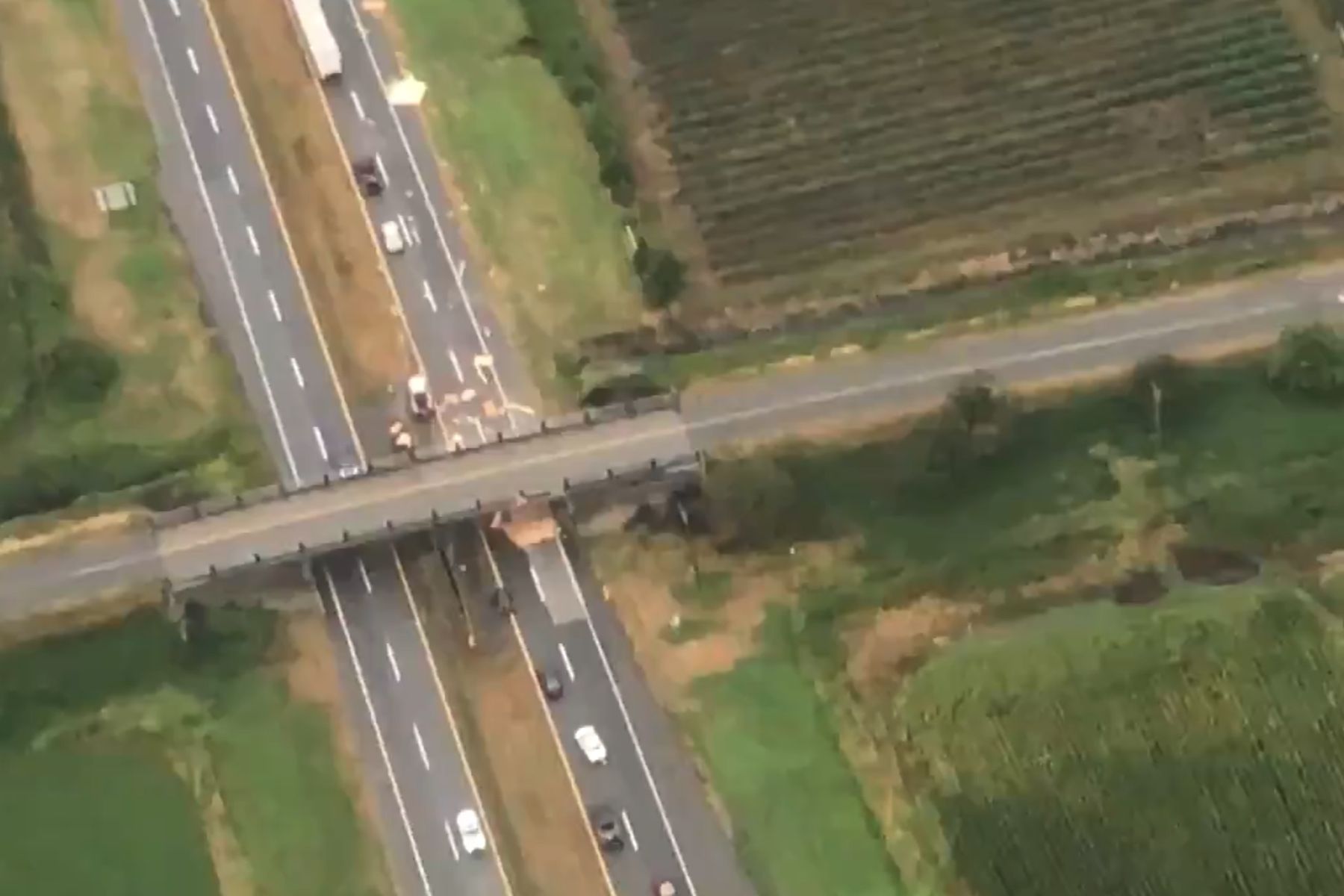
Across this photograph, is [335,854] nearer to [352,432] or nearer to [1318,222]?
[352,432]

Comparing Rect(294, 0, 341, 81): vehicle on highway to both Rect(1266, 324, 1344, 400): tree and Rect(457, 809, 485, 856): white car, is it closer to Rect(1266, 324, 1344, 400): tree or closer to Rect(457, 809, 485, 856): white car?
Rect(457, 809, 485, 856): white car

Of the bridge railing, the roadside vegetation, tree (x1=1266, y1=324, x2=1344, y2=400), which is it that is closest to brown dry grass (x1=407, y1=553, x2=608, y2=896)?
the bridge railing

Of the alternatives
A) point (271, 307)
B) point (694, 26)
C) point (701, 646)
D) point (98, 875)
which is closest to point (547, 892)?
point (701, 646)

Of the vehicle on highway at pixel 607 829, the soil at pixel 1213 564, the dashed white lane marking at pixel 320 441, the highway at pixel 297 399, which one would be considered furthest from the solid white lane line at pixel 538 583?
the soil at pixel 1213 564

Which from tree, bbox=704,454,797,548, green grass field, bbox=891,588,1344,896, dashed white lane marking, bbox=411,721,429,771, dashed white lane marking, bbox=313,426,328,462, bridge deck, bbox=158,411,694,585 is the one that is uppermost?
dashed white lane marking, bbox=313,426,328,462

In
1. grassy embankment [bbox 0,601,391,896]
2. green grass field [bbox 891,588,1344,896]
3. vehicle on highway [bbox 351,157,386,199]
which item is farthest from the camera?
vehicle on highway [bbox 351,157,386,199]
